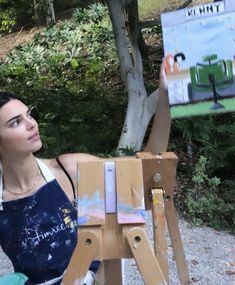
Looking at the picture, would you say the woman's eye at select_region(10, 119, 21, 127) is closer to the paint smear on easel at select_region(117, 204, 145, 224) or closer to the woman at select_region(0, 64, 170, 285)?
the woman at select_region(0, 64, 170, 285)

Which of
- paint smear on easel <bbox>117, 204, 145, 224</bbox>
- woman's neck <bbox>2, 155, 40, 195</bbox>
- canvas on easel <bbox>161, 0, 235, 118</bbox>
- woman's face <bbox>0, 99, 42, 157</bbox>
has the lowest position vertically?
paint smear on easel <bbox>117, 204, 145, 224</bbox>

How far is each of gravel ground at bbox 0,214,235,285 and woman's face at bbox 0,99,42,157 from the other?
231 cm

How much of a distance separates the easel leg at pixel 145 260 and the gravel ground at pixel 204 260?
2313 mm

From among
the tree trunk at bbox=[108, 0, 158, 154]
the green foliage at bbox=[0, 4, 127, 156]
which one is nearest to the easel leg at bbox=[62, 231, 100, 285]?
the tree trunk at bbox=[108, 0, 158, 154]

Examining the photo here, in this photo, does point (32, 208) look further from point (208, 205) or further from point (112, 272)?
point (208, 205)

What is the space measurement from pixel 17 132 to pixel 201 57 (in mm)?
733

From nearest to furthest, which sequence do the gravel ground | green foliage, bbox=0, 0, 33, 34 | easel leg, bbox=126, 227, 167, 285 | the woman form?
easel leg, bbox=126, 227, 167, 285
the woman
the gravel ground
green foliage, bbox=0, 0, 33, 34

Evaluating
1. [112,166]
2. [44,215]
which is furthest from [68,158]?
[112,166]

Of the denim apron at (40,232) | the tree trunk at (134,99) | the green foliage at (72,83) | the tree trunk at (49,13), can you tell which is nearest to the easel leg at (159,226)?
the denim apron at (40,232)

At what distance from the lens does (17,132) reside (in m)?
1.87

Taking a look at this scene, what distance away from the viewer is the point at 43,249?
1.97m

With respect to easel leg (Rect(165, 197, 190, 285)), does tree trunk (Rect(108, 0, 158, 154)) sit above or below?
above

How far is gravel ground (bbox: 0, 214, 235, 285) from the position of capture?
3.95m

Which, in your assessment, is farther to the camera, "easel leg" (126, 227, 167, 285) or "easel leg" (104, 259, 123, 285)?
"easel leg" (104, 259, 123, 285)
